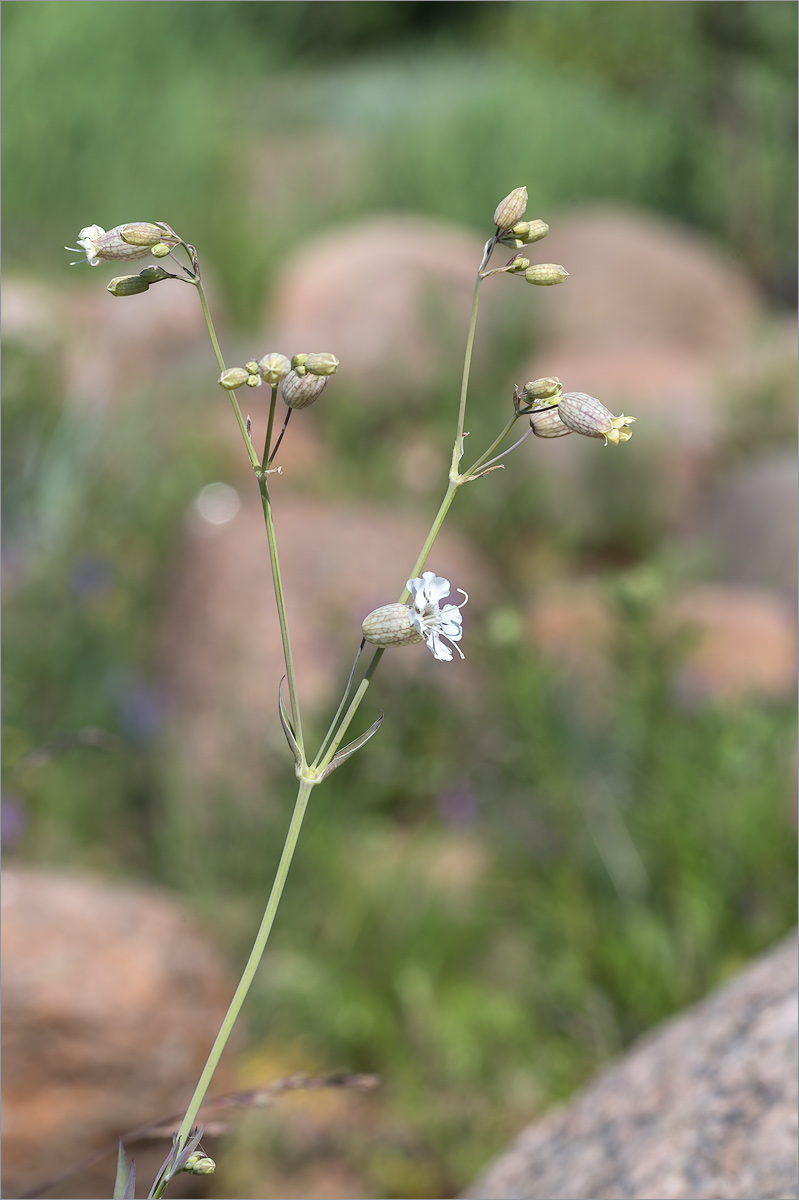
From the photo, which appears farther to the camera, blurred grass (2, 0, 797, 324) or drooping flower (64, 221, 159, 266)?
blurred grass (2, 0, 797, 324)

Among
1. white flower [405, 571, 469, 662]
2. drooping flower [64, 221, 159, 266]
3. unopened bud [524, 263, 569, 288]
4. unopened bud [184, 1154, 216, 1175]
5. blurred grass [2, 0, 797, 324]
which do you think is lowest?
unopened bud [184, 1154, 216, 1175]

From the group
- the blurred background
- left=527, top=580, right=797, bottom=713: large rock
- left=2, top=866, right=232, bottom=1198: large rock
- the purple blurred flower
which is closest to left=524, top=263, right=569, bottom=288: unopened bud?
the blurred background

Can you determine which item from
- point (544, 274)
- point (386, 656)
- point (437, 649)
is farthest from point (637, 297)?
point (437, 649)

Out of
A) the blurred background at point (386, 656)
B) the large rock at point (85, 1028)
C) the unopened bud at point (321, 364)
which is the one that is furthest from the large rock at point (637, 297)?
the unopened bud at point (321, 364)

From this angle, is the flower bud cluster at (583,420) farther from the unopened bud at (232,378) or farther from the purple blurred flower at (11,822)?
the purple blurred flower at (11,822)

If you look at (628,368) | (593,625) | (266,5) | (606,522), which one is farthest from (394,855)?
(266,5)

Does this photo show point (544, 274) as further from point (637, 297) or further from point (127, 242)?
point (637, 297)

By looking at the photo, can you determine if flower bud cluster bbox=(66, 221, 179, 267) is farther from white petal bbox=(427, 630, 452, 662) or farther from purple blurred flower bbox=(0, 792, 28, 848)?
purple blurred flower bbox=(0, 792, 28, 848)
